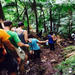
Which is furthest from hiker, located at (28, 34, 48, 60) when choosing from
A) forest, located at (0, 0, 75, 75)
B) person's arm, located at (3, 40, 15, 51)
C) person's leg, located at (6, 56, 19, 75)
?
person's arm, located at (3, 40, 15, 51)

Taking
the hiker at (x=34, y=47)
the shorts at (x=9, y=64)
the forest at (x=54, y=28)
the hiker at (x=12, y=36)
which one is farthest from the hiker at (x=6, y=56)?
the hiker at (x=34, y=47)

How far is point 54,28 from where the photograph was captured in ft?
50.2

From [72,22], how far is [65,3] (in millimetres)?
2708

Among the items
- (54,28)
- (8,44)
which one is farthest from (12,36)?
(54,28)

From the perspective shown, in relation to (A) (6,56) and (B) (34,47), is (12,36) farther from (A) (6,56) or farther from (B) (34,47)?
(B) (34,47)

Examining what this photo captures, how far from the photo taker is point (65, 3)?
11773 millimetres

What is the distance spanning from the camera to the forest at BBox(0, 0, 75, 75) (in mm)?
5305

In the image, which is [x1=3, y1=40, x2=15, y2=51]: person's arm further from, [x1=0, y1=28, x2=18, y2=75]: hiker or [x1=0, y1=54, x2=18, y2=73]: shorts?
[x1=0, y1=54, x2=18, y2=73]: shorts

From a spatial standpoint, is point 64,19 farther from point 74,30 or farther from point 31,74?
point 31,74

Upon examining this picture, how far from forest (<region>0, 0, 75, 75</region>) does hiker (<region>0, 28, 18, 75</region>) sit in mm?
2077

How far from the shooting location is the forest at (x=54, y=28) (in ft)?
17.4

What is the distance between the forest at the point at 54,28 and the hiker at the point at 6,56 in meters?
2.08

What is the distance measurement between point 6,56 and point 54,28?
12924mm

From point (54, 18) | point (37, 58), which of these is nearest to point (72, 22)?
point (54, 18)
